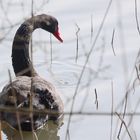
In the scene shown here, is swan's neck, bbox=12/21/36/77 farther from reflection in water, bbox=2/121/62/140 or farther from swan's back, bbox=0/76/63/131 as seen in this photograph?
reflection in water, bbox=2/121/62/140

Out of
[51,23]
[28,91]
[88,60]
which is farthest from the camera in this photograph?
[51,23]

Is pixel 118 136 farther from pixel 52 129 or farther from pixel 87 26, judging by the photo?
pixel 87 26

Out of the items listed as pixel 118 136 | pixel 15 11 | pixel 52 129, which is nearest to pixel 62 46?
pixel 15 11

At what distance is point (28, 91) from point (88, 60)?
155 cm

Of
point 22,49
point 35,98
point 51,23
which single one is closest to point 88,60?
point 51,23

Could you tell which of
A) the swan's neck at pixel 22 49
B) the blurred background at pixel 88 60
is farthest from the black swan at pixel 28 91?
the blurred background at pixel 88 60

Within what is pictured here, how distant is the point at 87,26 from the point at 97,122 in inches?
92.5

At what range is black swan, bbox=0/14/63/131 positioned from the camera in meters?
5.43

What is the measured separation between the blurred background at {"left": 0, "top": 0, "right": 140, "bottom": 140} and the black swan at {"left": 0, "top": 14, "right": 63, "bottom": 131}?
137 mm

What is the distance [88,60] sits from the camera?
733 cm

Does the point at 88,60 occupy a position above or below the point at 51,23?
below

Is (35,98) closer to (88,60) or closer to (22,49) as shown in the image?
(88,60)

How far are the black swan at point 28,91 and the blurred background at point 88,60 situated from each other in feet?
0.45

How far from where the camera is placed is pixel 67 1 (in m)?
8.90
